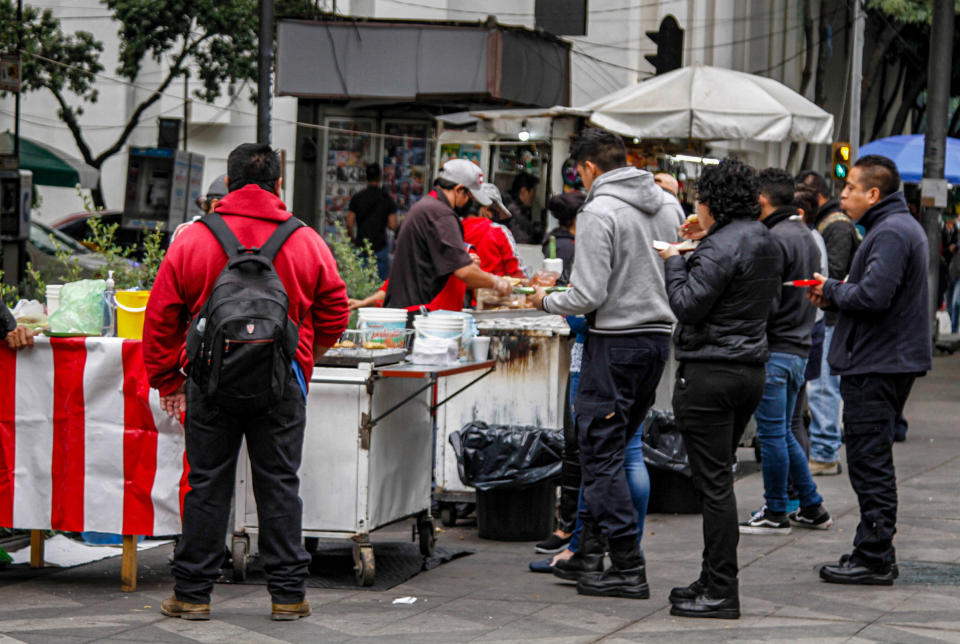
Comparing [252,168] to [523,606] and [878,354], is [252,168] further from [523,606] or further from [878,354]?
[878,354]

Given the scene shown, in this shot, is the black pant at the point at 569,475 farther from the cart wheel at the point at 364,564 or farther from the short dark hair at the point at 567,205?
the short dark hair at the point at 567,205

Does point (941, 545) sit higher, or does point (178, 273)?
point (178, 273)

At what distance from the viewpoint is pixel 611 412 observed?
639 centimetres

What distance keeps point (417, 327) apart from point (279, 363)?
4.43 ft

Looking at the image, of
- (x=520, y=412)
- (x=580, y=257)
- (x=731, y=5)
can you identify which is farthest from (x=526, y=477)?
(x=731, y=5)

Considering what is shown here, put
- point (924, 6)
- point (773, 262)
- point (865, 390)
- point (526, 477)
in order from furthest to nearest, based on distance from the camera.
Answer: point (924, 6) < point (526, 477) < point (865, 390) < point (773, 262)

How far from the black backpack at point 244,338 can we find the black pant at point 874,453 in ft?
8.91

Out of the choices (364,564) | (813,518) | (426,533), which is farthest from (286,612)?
(813,518)

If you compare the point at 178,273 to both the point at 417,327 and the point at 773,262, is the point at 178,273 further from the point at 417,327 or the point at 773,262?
the point at 773,262

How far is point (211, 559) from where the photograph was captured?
5887mm

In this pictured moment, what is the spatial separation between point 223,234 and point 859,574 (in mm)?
3299

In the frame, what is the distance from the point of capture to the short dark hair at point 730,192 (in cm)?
615

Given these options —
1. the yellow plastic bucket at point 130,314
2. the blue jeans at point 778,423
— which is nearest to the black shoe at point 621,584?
the blue jeans at point 778,423

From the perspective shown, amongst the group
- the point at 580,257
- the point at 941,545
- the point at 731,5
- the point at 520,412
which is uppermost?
the point at 731,5
